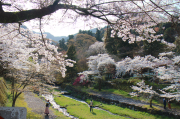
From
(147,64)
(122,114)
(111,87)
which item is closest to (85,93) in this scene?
(111,87)

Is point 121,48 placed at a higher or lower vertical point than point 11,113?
higher

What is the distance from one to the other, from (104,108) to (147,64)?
5208 millimetres

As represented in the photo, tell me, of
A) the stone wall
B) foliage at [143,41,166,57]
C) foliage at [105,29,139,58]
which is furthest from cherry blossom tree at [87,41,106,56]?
the stone wall

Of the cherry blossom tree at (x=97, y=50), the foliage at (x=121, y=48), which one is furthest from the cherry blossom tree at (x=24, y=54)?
the cherry blossom tree at (x=97, y=50)

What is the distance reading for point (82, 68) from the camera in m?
21.9

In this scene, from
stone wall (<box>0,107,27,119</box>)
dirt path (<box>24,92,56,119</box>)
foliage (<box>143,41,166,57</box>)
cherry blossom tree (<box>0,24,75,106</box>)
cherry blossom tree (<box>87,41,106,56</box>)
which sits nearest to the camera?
stone wall (<box>0,107,27,119</box>)

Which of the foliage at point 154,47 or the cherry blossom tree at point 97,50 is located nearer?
the foliage at point 154,47

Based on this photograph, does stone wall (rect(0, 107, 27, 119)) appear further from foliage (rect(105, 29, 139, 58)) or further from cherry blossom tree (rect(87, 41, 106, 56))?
cherry blossom tree (rect(87, 41, 106, 56))

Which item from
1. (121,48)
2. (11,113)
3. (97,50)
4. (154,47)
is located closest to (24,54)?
(11,113)

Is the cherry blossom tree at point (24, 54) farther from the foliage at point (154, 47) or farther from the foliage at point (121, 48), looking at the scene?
the foliage at point (121, 48)

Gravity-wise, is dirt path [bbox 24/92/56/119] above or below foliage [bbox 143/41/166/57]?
below

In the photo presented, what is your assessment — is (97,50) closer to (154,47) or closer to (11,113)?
(154,47)

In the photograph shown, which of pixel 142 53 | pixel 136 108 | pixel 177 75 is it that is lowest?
pixel 136 108

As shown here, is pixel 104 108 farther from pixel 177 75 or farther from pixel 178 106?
pixel 177 75
